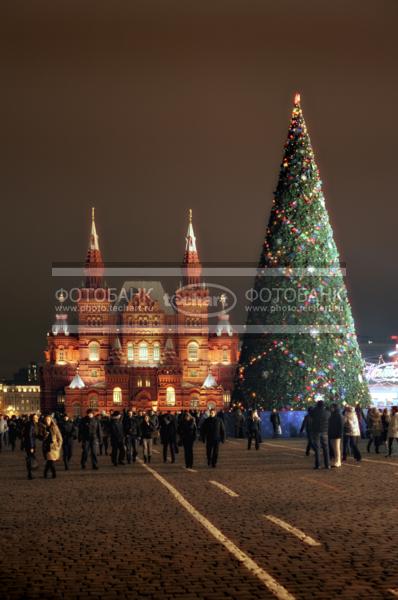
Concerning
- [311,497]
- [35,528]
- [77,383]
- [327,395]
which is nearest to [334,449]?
[311,497]

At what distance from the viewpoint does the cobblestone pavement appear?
8.84m

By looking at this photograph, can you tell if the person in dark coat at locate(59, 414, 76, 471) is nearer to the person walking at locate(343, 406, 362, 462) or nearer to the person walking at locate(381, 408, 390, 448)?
the person walking at locate(343, 406, 362, 462)

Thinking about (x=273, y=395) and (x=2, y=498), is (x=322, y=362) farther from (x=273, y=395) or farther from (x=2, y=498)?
(x=2, y=498)

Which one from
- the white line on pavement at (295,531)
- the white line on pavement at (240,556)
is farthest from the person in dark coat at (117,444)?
the white line on pavement at (295,531)

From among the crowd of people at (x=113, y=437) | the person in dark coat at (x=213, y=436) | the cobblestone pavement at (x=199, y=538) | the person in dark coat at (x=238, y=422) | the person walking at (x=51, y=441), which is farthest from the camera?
the person in dark coat at (x=238, y=422)

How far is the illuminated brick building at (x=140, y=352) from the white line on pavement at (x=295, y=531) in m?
112

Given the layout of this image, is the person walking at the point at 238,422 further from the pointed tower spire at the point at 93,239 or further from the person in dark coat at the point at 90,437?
the pointed tower spire at the point at 93,239

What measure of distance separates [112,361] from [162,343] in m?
7.22

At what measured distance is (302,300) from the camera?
1670 inches

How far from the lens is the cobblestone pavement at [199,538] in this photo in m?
8.84

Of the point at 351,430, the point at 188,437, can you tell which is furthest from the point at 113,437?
the point at 351,430

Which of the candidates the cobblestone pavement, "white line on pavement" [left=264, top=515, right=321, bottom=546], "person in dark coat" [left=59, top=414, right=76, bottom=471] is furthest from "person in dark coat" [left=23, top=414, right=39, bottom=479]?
"white line on pavement" [left=264, top=515, right=321, bottom=546]

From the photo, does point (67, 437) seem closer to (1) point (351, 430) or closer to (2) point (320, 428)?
(1) point (351, 430)

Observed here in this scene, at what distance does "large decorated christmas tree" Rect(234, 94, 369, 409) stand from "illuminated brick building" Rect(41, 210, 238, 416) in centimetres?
8194
